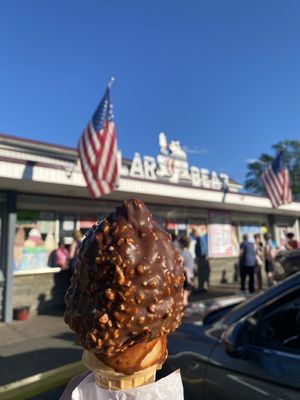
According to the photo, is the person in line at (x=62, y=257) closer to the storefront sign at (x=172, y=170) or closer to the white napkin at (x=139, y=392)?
the storefront sign at (x=172, y=170)

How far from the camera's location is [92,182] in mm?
7629

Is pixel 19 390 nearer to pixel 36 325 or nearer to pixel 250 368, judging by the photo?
pixel 250 368

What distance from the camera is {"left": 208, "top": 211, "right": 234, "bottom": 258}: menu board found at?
1409 cm

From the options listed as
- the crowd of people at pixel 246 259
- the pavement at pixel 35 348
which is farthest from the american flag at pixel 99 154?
the crowd of people at pixel 246 259

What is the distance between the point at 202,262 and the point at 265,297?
34.5 feet

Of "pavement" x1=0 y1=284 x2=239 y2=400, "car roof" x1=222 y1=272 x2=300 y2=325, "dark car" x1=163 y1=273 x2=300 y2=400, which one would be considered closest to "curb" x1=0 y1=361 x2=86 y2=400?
"dark car" x1=163 y1=273 x2=300 y2=400

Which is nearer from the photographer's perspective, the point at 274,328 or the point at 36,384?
the point at 36,384

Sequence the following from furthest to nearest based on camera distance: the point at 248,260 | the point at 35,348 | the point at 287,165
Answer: the point at 287,165 < the point at 248,260 < the point at 35,348

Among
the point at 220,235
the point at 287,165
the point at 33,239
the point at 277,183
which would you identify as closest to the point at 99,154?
the point at 33,239

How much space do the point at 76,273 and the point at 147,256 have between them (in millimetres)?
209

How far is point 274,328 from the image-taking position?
2.95m

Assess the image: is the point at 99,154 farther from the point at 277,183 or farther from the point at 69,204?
the point at 277,183

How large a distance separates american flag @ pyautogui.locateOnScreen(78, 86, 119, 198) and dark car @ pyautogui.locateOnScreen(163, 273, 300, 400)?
4.94 m

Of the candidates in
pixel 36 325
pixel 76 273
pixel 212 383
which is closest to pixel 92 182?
pixel 36 325
